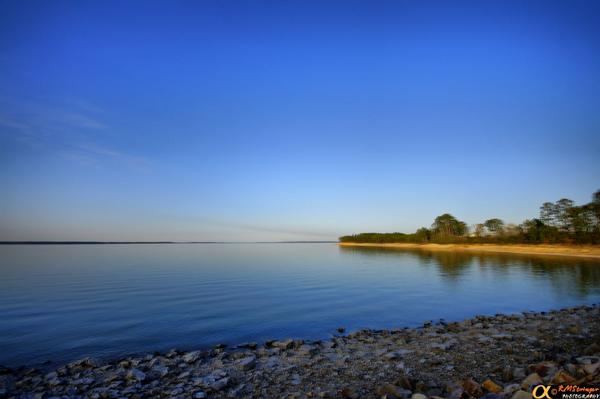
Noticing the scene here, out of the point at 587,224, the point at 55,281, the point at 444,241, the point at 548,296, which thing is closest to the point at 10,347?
the point at 55,281

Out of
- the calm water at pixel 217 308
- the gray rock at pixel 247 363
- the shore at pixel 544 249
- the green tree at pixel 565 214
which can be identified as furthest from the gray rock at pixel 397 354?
the green tree at pixel 565 214

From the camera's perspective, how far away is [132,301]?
28.4 m

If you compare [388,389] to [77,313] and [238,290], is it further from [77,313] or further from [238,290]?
[238,290]

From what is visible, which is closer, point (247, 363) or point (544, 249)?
point (247, 363)

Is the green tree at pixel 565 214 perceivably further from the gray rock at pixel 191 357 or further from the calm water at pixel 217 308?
the gray rock at pixel 191 357

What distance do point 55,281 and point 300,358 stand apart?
41675mm

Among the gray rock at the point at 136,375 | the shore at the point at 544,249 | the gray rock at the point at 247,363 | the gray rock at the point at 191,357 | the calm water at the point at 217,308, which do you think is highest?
the gray rock at the point at 136,375

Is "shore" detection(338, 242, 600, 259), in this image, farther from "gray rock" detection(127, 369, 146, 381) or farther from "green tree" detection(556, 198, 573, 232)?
"gray rock" detection(127, 369, 146, 381)

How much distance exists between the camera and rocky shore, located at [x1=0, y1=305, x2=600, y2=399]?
32.7ft

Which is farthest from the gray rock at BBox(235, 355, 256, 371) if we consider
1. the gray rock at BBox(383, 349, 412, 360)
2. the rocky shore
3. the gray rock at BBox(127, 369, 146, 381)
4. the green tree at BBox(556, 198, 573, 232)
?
the green tree at BBox(556, 198, 573, 232)

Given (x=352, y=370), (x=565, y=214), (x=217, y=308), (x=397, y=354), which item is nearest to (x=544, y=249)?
(x=565, y=214)

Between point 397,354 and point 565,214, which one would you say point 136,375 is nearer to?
point 397,354

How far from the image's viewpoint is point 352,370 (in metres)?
12.1

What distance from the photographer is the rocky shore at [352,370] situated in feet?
32.7
